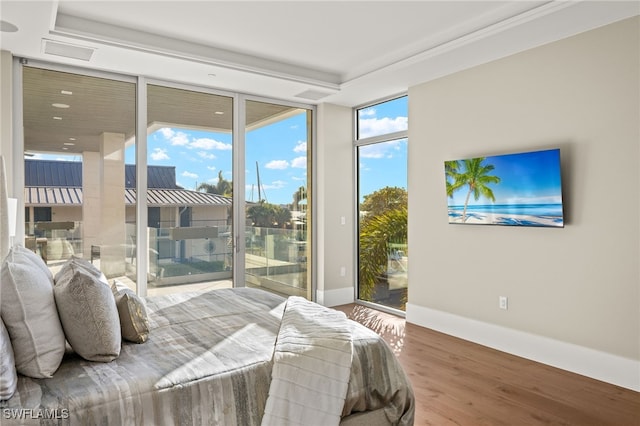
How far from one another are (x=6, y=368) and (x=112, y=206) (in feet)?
10.2

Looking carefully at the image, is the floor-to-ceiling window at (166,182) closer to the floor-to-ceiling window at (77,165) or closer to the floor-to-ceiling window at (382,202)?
the floor-to-ceiling window at (77,165)

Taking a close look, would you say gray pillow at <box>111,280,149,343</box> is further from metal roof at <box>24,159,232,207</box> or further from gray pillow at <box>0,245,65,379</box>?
metal roof at <box>24,159,232,207</box>

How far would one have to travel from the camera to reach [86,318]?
1884mm

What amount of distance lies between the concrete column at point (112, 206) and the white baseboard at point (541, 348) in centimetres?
329

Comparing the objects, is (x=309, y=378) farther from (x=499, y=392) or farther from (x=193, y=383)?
(x=499, y=392)

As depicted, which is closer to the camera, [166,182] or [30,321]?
[30,321]

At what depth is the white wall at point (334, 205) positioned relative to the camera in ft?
18.9

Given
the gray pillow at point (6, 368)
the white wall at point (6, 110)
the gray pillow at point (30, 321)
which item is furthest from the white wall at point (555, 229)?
the white wall at point (6, 110)

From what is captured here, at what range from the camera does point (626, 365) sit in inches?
125

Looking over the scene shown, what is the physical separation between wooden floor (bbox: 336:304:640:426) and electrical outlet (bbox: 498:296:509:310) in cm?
42

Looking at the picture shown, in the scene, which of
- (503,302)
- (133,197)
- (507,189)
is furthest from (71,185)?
(503,302)

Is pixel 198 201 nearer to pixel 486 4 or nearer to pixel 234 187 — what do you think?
pixel 234 187

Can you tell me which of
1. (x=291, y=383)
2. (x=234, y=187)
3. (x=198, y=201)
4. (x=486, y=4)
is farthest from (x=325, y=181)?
(x=291, y=383)

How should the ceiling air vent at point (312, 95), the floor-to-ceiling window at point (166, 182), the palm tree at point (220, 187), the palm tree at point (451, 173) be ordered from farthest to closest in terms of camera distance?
the ceiling air vent at point (312, 95), the palm tree at point (220, 187), the palm tree at point (451, 173), the floor-to-ceiling window at point (166, 182)
